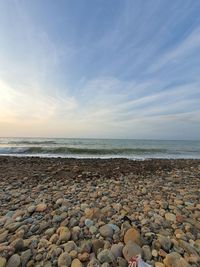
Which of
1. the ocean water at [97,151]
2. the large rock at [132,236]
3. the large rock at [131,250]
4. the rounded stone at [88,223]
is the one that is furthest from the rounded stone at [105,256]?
the ocean water at [97,151]

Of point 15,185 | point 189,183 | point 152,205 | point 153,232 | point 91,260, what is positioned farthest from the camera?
point 189,183

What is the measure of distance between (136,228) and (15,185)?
3.43 m

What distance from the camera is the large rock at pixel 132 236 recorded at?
2092 mm

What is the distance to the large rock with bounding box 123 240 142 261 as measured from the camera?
6.08 feet

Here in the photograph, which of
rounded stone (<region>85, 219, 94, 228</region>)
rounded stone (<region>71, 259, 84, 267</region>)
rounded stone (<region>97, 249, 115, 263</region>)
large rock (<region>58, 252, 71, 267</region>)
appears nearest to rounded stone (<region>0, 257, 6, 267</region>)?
large rock (<region>58, 252, 71, 267</region>)

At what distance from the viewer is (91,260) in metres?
1.80

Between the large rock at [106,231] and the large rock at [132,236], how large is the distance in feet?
0.64

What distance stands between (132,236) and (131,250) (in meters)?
0.24

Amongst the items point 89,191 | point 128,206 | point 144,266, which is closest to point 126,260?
point 144,266

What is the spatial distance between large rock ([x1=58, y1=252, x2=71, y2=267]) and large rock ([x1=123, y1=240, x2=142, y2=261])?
59 cm

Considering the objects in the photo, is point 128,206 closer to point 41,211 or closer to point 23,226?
point 41,211

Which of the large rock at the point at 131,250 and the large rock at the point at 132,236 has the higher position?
the large rock at the point at 132,236

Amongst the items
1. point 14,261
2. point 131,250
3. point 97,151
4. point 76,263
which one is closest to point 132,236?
point 131,250

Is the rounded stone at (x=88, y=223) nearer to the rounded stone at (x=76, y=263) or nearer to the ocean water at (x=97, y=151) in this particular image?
the rounded stone at (x=76, y=263)
